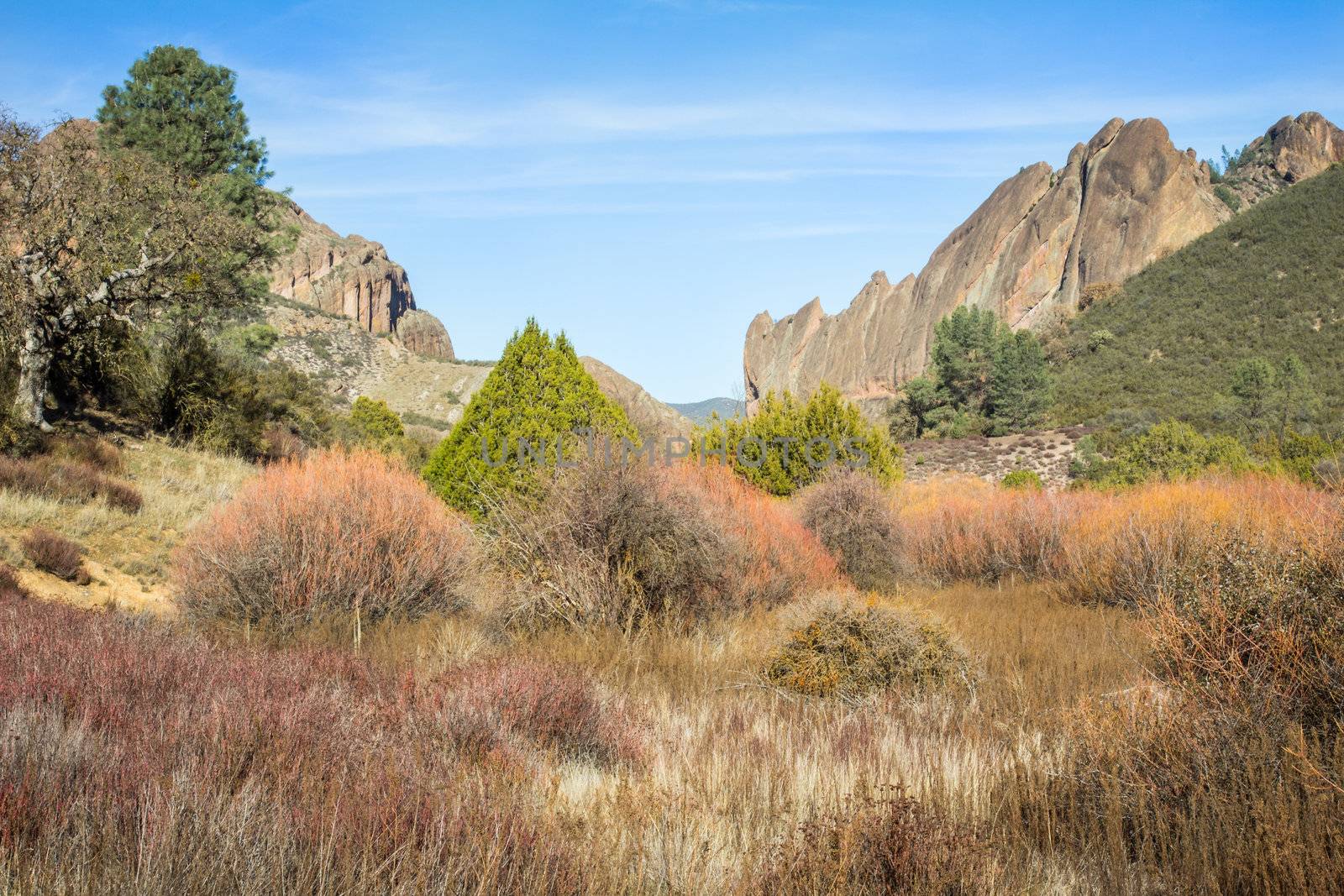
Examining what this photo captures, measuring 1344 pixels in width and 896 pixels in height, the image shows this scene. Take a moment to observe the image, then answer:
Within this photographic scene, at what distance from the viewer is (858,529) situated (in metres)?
11.9

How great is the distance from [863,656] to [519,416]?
7195 millimetres

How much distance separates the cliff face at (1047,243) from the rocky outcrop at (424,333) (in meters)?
40.2

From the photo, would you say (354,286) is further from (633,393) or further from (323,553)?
(323,553)

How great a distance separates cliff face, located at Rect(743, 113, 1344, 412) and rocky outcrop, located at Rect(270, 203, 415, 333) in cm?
5012

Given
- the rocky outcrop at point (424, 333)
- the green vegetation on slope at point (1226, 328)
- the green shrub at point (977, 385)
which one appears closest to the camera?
the green vegetation on slope at point (1226, 328)

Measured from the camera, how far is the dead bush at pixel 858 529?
11.8 m

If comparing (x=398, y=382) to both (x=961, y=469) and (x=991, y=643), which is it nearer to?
(x=961, y=469)

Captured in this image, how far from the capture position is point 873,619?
20.6 feet

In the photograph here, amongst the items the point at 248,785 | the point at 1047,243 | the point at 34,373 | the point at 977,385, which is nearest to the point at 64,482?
the point at 34,373

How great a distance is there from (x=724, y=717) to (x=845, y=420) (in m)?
11.7

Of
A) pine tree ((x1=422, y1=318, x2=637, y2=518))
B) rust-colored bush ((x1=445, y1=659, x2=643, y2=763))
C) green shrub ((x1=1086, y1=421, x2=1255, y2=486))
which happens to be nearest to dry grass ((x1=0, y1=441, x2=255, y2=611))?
pine tree ((x1=422, y1=318, x2=637, y2=518))

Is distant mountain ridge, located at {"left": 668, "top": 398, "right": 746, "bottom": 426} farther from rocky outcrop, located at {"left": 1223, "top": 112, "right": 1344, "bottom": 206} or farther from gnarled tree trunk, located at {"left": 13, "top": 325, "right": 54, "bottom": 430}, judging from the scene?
rocky outcrop, located at {"left": 1223, "top": 112, "right": 1344, "bottom": 206}

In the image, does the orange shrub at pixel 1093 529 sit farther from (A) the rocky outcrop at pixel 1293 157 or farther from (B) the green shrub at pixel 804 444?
(A) the rocky outcrop at pixel 1293 157

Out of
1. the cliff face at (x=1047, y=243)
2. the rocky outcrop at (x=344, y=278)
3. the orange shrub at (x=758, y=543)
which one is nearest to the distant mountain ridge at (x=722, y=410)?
the orange shrub at (x=758, y=543)
